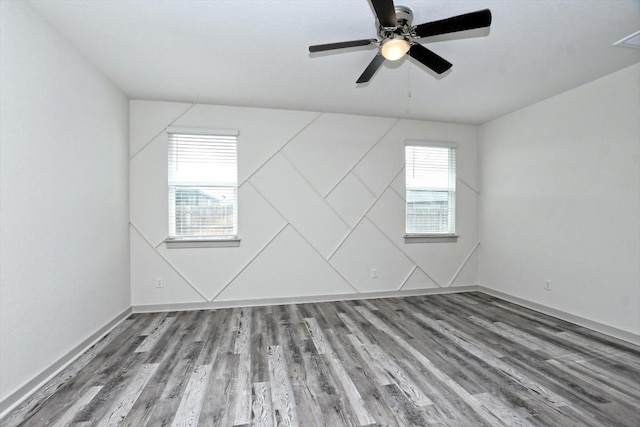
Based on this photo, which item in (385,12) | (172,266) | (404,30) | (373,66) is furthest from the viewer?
(172,266)

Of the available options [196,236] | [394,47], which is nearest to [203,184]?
[196,236]

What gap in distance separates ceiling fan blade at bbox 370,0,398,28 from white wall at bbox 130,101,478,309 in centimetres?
242

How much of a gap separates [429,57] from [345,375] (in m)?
2.42

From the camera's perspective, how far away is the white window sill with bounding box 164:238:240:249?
12.2ft

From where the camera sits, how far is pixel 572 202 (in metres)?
3.36

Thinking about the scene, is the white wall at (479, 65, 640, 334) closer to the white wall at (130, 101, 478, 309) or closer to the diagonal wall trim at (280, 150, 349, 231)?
the white wall at (130, 101, 478, 309)

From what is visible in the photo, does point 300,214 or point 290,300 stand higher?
point 300,214

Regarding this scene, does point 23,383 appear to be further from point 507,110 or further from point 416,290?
point 507,110

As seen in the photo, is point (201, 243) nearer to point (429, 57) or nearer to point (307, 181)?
point (307, 181)

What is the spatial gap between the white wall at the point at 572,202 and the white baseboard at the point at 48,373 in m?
4.94

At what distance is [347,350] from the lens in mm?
2598

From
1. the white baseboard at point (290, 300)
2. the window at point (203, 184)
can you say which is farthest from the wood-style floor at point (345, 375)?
the window at point (203, 184)

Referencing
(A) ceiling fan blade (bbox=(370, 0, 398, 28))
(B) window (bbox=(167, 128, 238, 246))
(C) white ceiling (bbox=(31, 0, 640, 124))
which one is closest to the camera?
(A) ceiling fan blade (bbox=(370, 0, 398, 28))

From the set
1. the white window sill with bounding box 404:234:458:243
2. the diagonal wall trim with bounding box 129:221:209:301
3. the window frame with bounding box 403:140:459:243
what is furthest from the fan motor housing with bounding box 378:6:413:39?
the diagonal wall trim with bounding box 129:221:209:301
